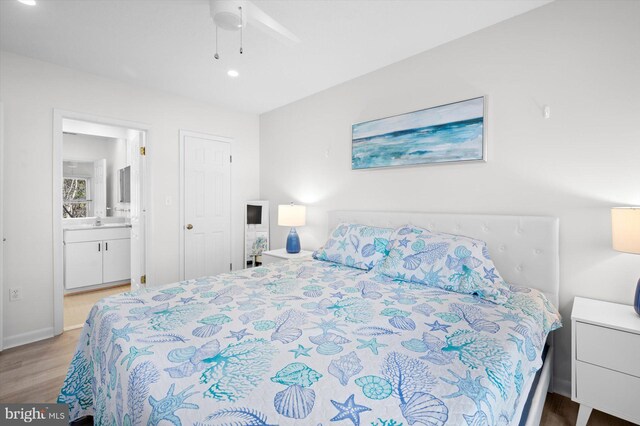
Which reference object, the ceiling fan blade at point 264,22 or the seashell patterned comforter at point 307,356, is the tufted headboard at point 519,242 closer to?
the seashell patterned comforter at point 307,356

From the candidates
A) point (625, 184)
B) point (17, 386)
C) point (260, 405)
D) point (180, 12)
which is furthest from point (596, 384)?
point (17, 386)

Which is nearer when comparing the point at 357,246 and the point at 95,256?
the point at 357,246

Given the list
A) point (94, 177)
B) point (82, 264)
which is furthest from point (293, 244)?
point (94, 177)

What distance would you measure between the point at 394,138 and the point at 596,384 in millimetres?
2143

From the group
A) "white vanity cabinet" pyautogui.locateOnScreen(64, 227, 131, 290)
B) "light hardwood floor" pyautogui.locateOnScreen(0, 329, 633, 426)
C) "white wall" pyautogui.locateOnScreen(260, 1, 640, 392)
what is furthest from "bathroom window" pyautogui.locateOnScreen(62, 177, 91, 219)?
"white wall" pyautogui.locateOnScreen(260, 1, 640, 392)

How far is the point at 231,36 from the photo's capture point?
7.62 ft

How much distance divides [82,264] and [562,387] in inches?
213

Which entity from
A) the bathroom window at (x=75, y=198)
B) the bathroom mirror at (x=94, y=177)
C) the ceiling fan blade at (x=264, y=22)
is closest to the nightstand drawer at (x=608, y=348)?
the ceiling fan blade at (x=264, y=22)

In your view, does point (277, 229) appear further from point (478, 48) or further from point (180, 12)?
point (478, 48)

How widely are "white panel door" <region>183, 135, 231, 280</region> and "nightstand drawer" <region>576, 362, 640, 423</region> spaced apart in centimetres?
369

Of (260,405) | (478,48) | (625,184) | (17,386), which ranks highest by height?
(478,48)

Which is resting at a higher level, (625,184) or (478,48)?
(478,48)

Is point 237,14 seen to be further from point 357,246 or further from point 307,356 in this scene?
point 307,356

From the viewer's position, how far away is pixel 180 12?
2029 mm
